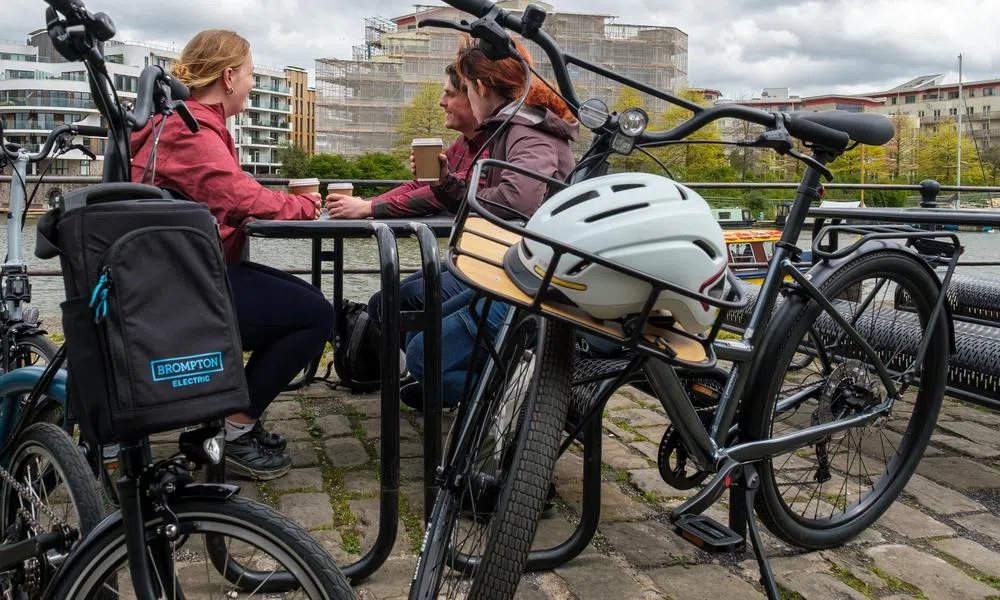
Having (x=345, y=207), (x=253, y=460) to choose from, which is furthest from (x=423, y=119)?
(x=253, y=460)

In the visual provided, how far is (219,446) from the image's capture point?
171 cm

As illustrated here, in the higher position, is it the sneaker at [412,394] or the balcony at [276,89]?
the balcony at [276,89]

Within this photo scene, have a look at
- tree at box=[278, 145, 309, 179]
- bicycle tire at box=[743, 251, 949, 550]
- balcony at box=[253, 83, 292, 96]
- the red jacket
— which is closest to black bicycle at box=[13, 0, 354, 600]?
the red jacket

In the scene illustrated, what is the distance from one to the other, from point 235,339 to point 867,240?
1.92m

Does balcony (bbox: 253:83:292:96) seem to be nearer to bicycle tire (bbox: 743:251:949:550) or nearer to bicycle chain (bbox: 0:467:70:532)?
bicycle tire (bbox: 743:251:949:550)

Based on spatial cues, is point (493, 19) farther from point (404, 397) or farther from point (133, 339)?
point (404, 397)

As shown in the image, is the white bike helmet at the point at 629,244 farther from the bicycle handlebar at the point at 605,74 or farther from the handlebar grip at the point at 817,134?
the handlebar grip at the point at 817,134

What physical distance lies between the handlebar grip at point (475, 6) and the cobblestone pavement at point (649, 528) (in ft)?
4.70

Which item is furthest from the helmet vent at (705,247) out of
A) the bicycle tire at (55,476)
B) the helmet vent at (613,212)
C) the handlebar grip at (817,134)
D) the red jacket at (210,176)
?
the red jacket at (210,176)

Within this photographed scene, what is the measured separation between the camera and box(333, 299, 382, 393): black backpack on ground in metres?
3.74

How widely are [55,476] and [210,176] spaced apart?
1.13 m

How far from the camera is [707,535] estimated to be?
226cm

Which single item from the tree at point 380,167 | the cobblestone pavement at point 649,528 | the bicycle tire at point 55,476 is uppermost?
the tree at point 380,167

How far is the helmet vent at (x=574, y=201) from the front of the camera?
5.35 feet
